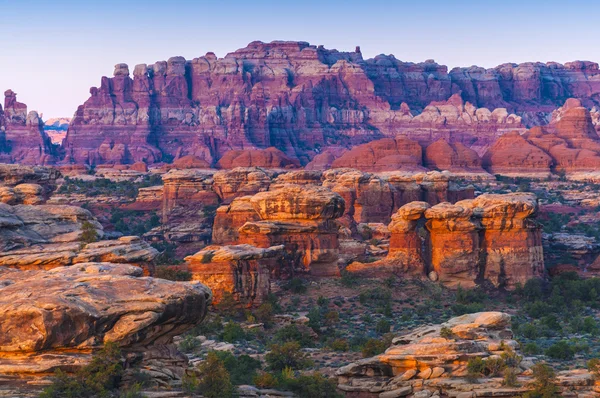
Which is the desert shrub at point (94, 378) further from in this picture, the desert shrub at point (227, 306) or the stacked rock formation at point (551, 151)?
the stacked rock formation at point (551, 151)

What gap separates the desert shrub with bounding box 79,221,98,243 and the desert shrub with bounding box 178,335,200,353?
7.25m

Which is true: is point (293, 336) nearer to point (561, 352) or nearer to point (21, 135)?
point (561, 352)

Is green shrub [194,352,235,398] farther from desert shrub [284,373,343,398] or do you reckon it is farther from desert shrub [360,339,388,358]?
desert shrub [360,339,388,358]

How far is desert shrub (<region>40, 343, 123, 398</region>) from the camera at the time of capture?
20844 millimetres

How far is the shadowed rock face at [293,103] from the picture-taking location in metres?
158

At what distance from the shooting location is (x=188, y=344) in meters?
33.4

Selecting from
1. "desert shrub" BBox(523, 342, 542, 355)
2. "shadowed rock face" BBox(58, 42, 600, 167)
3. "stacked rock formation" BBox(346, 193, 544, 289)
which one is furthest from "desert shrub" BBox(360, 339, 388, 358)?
"shadowed rock face" BBox(58, 42, 600, 167)

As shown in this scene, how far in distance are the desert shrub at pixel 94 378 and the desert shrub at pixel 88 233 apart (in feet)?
61.9

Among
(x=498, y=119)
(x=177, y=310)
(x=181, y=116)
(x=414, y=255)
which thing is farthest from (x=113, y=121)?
(x=177, y=310)

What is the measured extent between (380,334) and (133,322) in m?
18.3

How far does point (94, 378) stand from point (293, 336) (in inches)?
644

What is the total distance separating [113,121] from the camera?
551 feet

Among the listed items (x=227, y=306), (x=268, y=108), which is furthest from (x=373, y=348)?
(x=268, y=108)

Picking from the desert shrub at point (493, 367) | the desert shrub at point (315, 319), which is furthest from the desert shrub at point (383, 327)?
the desert shrub at point (493, 367)
